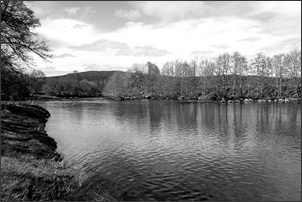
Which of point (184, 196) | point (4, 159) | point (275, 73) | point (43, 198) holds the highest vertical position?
point (275, 73)

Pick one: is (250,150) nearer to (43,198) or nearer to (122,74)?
(43,198)

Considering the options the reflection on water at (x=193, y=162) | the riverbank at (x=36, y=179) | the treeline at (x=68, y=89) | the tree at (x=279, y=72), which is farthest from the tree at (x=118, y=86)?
the riverbank at (x=36, y=179)

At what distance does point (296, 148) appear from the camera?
66.0 feet

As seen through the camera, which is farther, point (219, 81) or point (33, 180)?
point (219, 81)

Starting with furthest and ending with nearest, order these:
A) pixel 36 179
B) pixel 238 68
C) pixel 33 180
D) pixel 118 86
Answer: pixel 118 86 < pixel 238 68 < pixel 36 179 < pixel 33 180

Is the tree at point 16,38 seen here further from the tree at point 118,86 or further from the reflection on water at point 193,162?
the tree at point 118,86

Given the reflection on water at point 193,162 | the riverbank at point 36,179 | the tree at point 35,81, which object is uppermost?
the tree at point 35,81

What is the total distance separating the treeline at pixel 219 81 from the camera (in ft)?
302

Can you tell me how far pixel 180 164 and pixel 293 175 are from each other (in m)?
7.75

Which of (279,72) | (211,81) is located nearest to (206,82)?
(211,81)

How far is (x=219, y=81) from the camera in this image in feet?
361

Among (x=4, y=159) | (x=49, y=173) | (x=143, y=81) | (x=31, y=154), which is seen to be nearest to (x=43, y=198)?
(x=49, y=173)

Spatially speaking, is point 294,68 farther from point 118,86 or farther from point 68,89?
point 68,89

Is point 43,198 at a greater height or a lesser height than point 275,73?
lesser
